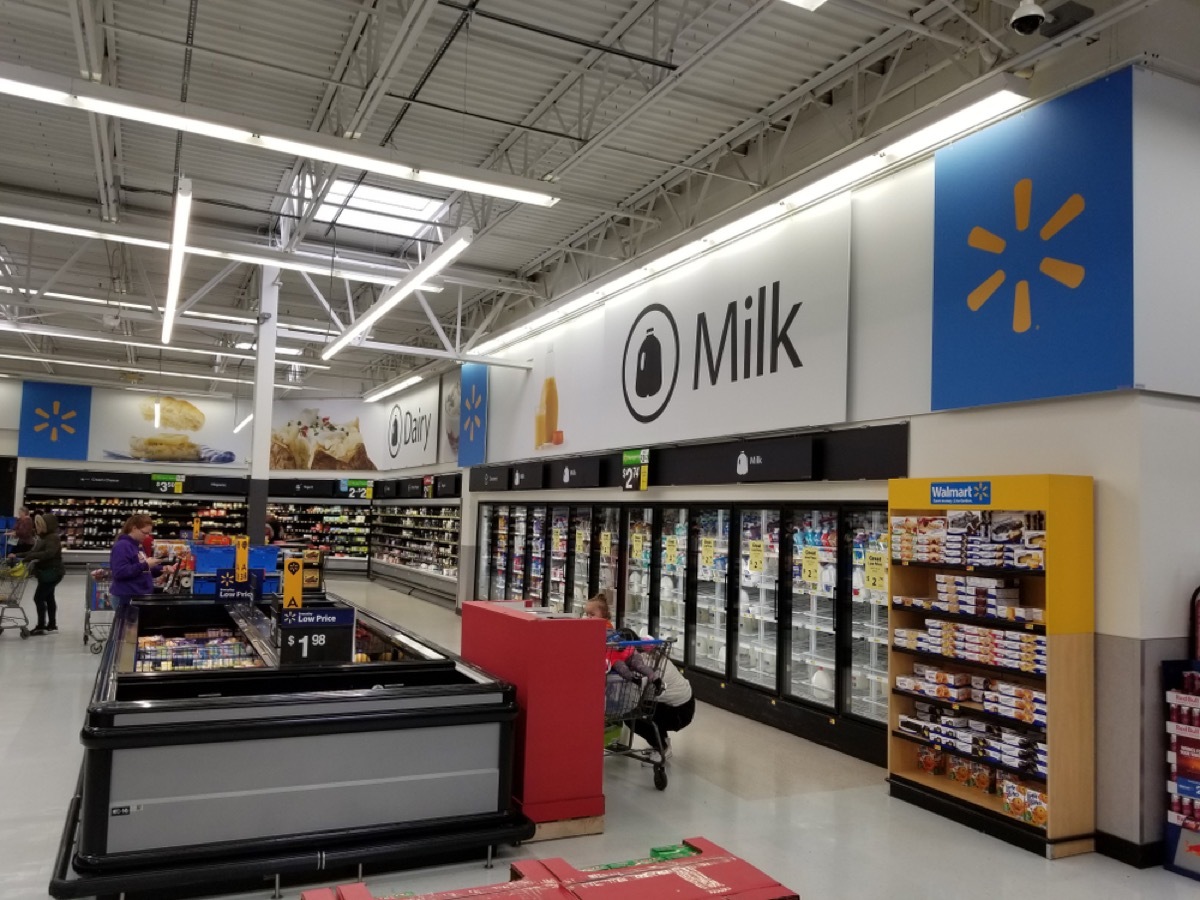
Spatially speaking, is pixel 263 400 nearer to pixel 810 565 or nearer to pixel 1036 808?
pixel 810 565

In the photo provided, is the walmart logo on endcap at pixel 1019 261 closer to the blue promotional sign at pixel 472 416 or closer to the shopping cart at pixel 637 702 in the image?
the shopping cart at pixel 637 702

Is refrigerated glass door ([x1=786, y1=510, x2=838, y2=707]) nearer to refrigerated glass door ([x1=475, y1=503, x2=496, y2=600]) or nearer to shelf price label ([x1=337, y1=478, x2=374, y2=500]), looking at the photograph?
refrigerated glass door ([x1=475, y1=503, x2=496, y2=600])

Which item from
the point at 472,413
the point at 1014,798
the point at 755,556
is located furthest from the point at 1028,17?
the point at 472,413

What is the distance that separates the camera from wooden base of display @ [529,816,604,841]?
502 cm

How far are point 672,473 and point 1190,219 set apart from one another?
560 cm

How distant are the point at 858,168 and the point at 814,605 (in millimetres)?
3812

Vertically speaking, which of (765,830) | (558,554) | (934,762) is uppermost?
(558,554)

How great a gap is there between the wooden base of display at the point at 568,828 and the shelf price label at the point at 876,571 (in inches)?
125

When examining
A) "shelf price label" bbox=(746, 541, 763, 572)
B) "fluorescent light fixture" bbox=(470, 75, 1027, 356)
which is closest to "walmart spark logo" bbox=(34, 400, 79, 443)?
"fluorescent light fixture" bbox=(470, 75, 1027, 356)

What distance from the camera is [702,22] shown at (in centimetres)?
660

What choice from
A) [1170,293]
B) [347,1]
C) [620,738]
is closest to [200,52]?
[347,1]

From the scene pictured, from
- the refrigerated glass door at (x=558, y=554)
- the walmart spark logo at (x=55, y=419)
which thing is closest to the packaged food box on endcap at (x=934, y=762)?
the refrigerated glass door at (x=558, y=554)

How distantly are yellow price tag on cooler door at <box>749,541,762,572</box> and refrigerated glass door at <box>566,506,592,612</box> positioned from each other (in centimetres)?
408

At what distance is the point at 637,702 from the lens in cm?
625
